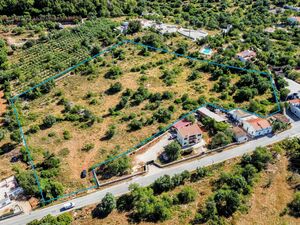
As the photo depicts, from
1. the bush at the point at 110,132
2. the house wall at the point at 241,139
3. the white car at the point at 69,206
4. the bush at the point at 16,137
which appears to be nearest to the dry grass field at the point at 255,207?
the white car at the point at 69,206

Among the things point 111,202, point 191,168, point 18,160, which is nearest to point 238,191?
point 191,168

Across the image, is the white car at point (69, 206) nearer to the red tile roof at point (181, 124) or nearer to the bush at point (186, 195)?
the bush at point (186, 195)

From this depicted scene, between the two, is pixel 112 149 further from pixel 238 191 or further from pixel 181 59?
pixel 181 59

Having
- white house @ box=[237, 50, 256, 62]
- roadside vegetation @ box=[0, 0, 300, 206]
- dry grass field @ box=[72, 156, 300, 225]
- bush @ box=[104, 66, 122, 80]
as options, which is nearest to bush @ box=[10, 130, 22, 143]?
roadside vegetation @ box=[0, 0, 300, 206]

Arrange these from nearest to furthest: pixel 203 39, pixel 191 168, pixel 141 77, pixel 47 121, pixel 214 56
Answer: pixel 191 168 → pixel 47 121 → pixel 141 77 → pixel 214 56 → pixel 203 39

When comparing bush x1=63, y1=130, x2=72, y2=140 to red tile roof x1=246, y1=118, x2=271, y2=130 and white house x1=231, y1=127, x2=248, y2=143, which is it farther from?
red tile roof x1=246, y1=118, x2=271, y2=130

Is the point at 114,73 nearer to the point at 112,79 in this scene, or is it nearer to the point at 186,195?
the point at 112,79
